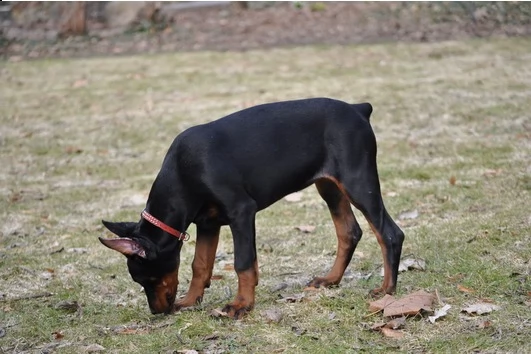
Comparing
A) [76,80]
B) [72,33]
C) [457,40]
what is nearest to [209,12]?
[72,33]

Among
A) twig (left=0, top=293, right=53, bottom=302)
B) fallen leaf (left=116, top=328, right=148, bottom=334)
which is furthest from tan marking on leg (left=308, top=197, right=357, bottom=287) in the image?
twig (left=0, top=293, right=53, bottom=302)

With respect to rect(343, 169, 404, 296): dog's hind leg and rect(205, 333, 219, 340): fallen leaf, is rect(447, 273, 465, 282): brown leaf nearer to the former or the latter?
rect(343, 169, 404, 296): dog's hind leg

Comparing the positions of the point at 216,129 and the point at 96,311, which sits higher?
the point at 216,129

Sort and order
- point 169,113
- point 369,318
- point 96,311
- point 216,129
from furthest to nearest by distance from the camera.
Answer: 1. point 169,113
2. point 96,311
3. point 216,129
4. point 369,318

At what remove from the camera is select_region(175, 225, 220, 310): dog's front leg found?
5.70 meters

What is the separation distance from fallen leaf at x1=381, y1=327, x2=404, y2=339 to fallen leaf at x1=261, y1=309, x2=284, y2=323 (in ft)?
2.16

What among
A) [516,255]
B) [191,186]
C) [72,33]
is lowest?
[72,33]

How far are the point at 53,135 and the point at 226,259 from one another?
6061 millimetres

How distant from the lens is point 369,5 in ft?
58.7

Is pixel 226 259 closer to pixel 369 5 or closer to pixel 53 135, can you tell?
pixel 53 135

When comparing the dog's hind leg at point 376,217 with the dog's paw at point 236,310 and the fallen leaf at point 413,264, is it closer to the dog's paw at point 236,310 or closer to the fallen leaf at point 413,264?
the fallen leaf at point 413,264

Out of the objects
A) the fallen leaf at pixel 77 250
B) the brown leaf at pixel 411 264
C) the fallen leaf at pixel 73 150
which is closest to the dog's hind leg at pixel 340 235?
the brown leaf at pixel 411 264

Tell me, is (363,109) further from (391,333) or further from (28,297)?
(28,297)

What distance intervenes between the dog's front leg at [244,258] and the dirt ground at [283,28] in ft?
38.4
